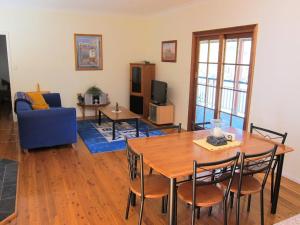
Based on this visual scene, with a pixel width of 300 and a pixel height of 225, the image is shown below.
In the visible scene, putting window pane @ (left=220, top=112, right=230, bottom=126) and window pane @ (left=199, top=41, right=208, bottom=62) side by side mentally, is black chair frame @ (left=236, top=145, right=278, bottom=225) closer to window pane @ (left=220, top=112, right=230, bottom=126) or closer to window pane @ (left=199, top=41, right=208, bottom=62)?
window pane @ (left=220, top=112, right=230, bottom=126)

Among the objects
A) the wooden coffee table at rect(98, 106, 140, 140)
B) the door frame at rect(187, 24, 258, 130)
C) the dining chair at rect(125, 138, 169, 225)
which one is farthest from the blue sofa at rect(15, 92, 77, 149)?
the door frame at rect(187, 24, 258, 130)

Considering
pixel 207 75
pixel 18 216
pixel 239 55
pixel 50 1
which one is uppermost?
pixel 50 1

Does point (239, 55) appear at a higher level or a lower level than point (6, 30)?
lower

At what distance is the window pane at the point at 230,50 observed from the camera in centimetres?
437

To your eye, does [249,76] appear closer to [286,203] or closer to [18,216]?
[286,203]

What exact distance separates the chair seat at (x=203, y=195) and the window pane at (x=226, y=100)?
8.02 feet

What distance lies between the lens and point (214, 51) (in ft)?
15.8

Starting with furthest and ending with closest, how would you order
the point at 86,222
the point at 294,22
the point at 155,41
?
the point at 155,41, the point at 294,22, the point at 86,222

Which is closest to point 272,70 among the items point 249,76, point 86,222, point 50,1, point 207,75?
point 249,76

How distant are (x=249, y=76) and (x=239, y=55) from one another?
463 millimetres

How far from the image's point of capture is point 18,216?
8.60 ft

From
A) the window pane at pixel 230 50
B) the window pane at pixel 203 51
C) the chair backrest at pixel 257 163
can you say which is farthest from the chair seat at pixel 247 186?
the window pane at pixel 203 51

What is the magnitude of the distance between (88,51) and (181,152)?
194 inches

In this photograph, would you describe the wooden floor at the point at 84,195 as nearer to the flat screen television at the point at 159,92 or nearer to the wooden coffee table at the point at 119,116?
the wooden coffee table at the point at 119,116
